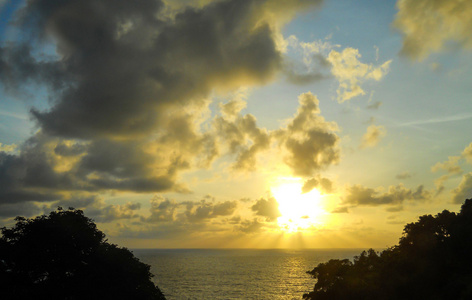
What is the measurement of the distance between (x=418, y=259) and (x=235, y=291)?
260ft

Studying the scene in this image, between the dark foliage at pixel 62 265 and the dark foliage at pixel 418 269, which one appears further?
→ the dark foliage at pixel 62 265

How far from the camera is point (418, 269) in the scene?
36500 mm

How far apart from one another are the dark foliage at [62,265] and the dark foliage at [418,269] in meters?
25.7

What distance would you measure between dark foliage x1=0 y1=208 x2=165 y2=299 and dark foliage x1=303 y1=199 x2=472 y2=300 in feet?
84.2

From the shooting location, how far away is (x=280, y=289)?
112m

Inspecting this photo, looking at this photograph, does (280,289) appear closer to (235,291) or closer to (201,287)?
(235,291)

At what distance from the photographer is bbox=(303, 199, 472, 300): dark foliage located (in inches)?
1272

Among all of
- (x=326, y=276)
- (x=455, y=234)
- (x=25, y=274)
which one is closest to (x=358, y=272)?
(x=326, y=276)

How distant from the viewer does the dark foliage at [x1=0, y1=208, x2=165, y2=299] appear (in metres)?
35.0

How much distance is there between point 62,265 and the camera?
3691cm

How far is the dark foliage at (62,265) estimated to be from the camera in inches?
1377

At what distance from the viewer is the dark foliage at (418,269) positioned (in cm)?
3231

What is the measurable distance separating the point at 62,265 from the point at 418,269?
3904cm

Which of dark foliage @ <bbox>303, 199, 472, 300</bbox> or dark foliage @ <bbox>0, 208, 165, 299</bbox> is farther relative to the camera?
dark foliage @ <bbox>0, 208, 165, 299</bbox>
